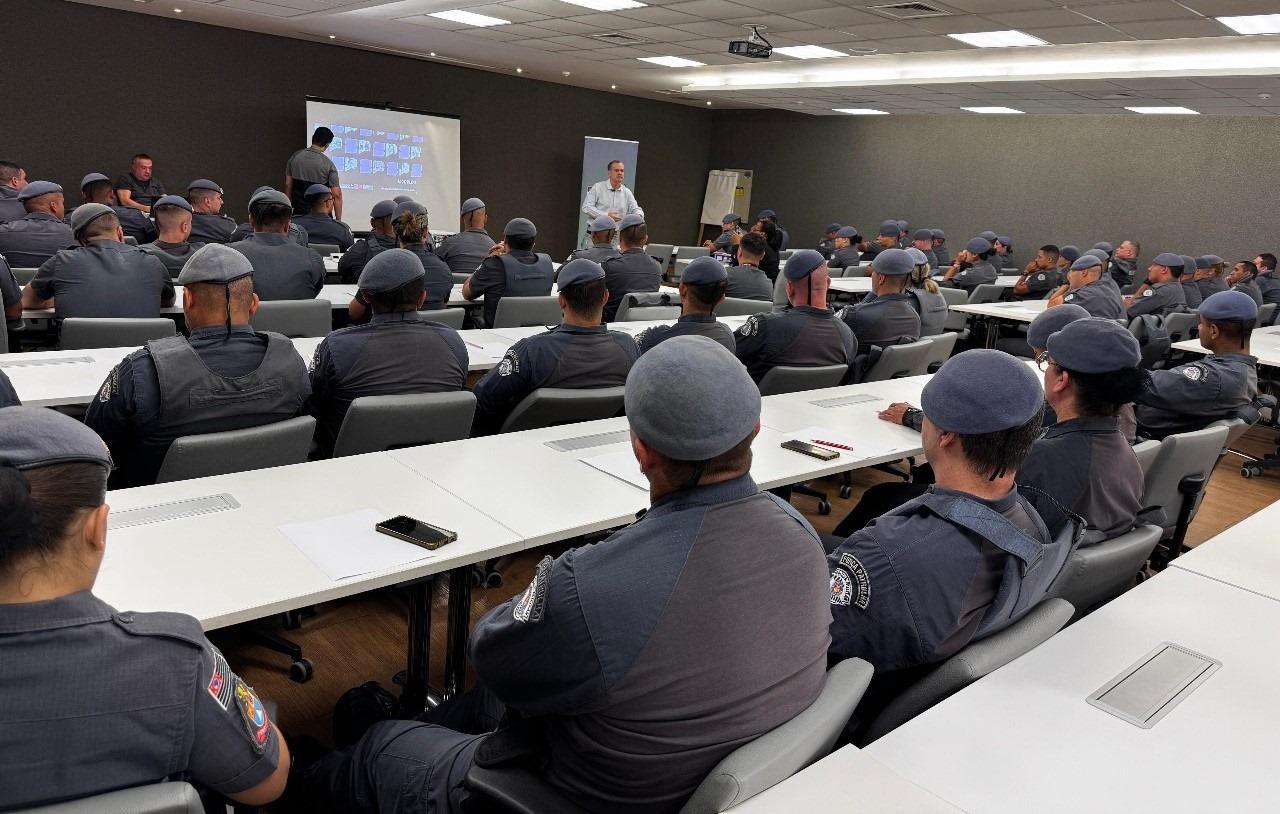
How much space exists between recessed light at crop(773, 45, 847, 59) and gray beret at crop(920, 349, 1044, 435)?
7300 millimetres

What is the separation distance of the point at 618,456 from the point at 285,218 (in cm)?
341

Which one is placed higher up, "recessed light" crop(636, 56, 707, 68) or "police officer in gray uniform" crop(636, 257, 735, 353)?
"recessed light" crop(636, 56, 707, 68)

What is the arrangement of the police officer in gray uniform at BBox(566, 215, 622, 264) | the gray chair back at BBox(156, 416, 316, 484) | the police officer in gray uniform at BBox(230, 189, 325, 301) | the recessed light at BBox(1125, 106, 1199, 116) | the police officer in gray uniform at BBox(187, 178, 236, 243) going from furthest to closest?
the recessed light at BBox(1125, 106, 1199, 116)
the police officer in gray uniform at BBox(566, 215, 622, 264)
the police officer in gray uniform at BBox(187, 178, 236, 243)
the police officer in gray uniform at BBox(230, 189, 325, 301)
the gray chair back at BBox(156, 416, 316, 484)

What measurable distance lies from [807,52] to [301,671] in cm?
790

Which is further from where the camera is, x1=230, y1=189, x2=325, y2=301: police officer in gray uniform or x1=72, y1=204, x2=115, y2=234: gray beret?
x1=230, y1=189, x2=325, y2=301: police officer in gray uniform

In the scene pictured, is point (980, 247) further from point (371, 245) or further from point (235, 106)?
point (235, 106)

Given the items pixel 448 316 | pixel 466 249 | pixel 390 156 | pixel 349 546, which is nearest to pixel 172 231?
pixel 448 316

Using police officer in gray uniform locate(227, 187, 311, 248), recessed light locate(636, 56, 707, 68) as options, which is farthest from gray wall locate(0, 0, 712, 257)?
police officer in gray uniform locate(227, 187, 311, 248)

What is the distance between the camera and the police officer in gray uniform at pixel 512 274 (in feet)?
19.2

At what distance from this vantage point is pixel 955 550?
5.48 feet

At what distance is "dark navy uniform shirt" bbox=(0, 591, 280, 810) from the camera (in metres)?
1.03

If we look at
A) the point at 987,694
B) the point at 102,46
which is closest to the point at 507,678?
the point at 987,694

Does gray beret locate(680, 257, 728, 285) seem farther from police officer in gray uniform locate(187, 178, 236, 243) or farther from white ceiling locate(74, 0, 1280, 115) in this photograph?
police officer in gray uniform locate(187, 178, 236, 243)

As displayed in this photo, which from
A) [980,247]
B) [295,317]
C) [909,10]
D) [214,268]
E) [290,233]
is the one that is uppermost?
[909,10]
